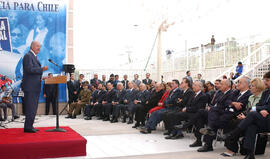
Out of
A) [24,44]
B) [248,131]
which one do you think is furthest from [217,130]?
[24,44]

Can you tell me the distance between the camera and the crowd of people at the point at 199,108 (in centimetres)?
432

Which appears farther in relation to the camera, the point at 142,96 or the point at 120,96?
the point at 120,96

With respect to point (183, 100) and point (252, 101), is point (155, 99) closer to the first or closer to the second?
point (183, 100)

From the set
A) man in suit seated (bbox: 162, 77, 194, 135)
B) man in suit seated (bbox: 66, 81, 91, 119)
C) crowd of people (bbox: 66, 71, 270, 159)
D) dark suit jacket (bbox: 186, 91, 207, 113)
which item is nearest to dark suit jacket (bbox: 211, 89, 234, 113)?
crowd of people (bbox: 66, 71, 270, 159)

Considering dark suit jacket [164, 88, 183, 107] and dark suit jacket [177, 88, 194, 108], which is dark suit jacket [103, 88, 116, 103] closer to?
dark suit jacket [164, 88, 183, 107]

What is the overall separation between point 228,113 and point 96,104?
18.6ft

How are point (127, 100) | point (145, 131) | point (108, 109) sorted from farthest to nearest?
1. point (108, 109)
2. point (127, 100)
3. point (145, 131)

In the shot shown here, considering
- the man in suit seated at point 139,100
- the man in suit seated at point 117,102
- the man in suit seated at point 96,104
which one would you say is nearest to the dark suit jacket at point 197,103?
the man in suit seated at point 139,100

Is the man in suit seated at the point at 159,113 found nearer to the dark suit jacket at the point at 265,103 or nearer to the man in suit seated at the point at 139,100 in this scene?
the man in suit seated at the point at 139,100

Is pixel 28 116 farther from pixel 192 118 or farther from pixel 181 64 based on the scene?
pixel 181 64

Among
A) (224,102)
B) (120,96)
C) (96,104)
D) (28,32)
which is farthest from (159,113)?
(28,32)

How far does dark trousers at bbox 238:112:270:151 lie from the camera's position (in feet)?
13.6

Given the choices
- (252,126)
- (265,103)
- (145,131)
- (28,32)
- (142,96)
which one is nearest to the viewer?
(252,126)

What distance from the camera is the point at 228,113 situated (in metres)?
4.82
